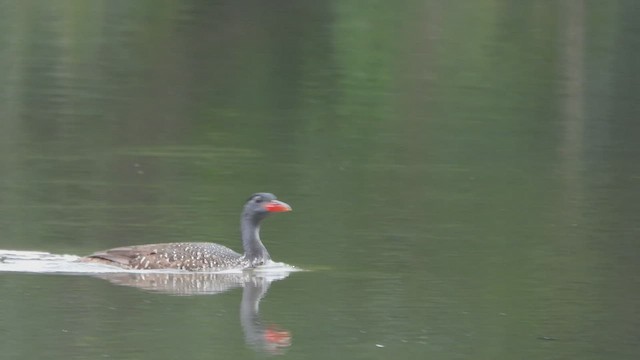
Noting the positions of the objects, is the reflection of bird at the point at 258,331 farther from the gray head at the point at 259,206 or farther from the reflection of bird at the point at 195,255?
the gray head at the point at 259,206

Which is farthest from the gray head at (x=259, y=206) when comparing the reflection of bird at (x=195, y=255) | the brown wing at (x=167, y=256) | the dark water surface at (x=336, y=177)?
the brown wing at (x=167, y=256)

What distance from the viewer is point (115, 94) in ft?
107

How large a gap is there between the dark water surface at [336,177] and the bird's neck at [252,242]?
0.31m

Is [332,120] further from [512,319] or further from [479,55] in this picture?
[512,319]

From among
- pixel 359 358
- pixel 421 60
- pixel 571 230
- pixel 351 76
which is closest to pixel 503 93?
pixel 351 76

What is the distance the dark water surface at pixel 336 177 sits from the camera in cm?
1513

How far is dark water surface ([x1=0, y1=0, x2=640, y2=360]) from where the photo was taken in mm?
15133

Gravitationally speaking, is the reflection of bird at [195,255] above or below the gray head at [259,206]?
below

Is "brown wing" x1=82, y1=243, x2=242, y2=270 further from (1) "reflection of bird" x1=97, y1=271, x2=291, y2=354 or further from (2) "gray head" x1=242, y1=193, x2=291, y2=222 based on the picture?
(2) "gray head" x1=242, y1=193, x2=291, y2=222

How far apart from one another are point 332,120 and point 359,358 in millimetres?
16652

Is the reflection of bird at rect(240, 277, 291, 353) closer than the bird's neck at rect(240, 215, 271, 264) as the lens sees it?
Yes

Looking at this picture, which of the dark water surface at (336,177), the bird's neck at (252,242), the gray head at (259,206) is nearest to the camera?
the dark water surface at (336,177)

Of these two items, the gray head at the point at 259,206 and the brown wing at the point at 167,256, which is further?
the gray head at the point at 259,206

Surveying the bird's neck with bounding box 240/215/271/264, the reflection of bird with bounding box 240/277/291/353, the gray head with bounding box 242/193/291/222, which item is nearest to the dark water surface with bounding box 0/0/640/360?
the reflection of bird with bounding box 240/277/291/353
